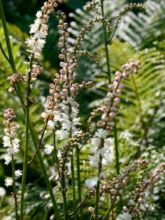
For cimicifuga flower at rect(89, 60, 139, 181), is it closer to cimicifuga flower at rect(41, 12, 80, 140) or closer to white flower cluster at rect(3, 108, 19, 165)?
cimicifuga flower at rect(41, 12, 80, 140)

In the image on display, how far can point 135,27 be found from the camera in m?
4.66

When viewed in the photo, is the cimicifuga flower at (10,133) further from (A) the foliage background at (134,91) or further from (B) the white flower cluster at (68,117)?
(A) the foliage background at (134,91)

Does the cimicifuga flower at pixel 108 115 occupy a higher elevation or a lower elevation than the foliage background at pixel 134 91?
lower

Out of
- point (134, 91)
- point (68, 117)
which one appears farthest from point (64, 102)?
point (134, 91)

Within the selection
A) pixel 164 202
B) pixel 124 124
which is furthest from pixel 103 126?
pixel 124 124

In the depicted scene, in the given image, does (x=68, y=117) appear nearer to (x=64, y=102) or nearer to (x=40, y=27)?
(x=64, y=102)

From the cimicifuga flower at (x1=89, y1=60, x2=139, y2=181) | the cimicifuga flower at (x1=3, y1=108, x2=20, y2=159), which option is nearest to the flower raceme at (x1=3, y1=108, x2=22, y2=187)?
the cimicifuga flower at (x1=3, y1=108, x2=20, y2=159)

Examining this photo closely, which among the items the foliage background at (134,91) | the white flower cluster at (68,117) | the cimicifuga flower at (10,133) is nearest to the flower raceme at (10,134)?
the cimicifuga flower at (10,133)

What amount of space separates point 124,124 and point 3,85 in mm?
781

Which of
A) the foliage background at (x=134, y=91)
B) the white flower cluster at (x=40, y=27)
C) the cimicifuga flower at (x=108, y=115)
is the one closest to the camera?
the cimicifuga flower at (x=108, y=115)

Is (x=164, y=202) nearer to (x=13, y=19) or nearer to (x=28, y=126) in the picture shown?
(x=28, y=126)

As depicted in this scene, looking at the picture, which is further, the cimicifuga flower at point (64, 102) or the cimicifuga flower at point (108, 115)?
the cimicifuga flower at point (64, 102)

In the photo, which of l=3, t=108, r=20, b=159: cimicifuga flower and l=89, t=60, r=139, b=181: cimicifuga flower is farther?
l=3, t=108, r=20, b=159: cimicifuga flower

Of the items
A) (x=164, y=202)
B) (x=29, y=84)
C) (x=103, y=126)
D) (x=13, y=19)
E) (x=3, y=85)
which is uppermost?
(x=13, y=19)
